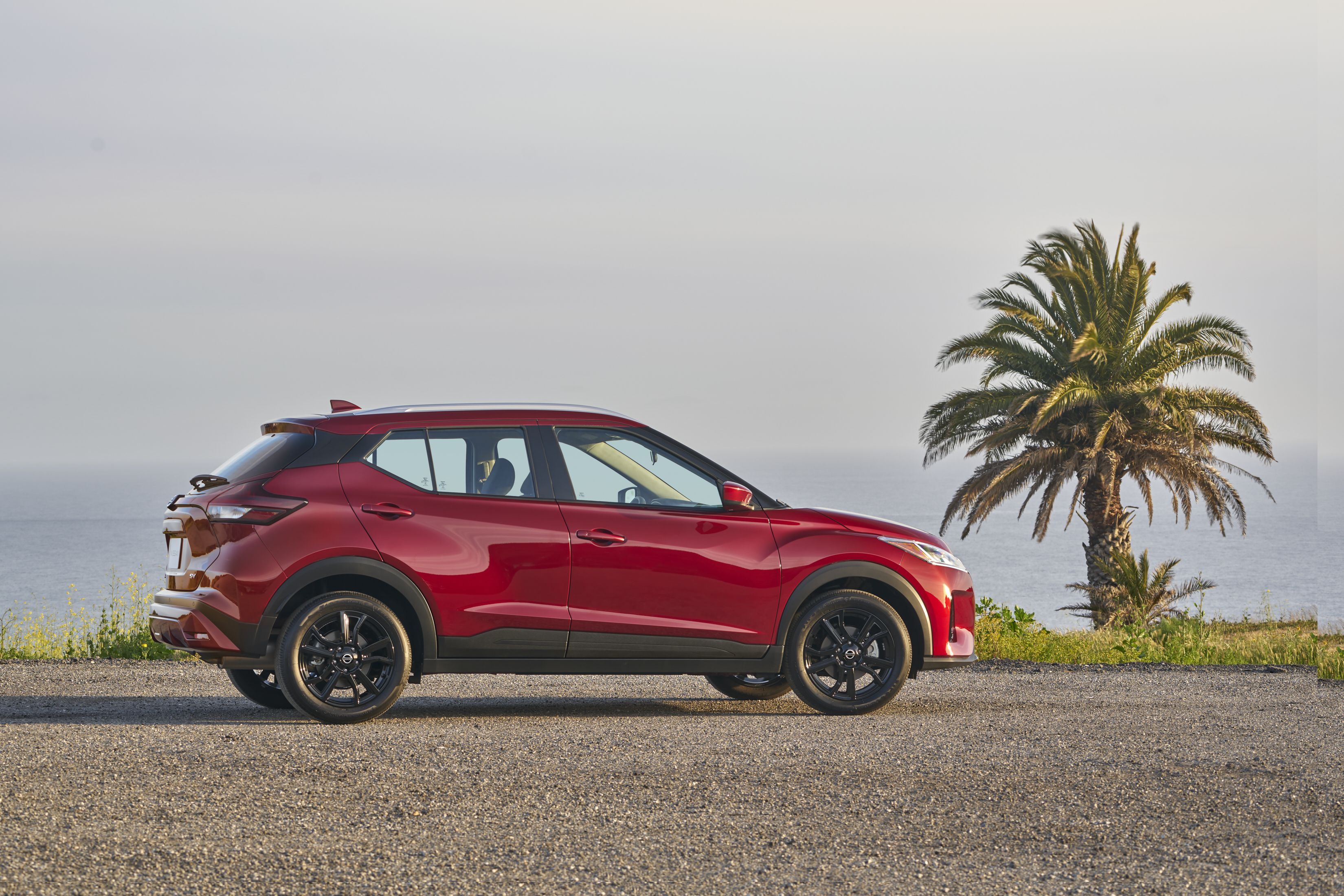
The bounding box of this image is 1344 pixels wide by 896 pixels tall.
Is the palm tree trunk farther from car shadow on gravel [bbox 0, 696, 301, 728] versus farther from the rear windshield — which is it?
the rear windshield

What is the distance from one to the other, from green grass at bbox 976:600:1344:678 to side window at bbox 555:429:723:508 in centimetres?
513

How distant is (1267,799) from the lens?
238 inches

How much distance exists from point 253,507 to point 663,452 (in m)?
2.46

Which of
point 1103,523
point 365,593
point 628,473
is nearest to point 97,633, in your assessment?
point 365,593

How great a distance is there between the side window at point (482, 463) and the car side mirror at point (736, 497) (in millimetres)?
1162

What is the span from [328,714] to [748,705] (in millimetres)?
2847

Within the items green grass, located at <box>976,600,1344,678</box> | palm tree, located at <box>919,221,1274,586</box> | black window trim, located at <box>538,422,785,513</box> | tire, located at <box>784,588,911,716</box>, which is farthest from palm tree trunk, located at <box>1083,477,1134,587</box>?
black window trim, located at <box>538,422,785,513</box>

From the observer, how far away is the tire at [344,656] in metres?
7.80

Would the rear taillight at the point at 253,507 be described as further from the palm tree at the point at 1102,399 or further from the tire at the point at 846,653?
the palm tree at the point at 1102,399

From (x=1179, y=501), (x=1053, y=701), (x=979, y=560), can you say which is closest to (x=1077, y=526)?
(x=979, y=560)

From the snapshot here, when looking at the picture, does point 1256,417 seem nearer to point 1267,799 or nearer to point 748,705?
point 748,705

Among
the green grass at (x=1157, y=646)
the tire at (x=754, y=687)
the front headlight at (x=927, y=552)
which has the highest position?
the front headlight at (x=927, y=552)

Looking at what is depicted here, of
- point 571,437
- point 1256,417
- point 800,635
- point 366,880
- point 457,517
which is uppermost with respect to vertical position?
point 1256,417

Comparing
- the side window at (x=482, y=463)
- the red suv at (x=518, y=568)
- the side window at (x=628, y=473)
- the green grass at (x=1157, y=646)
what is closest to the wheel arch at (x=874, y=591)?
the red suv at (x=518, y=568)
